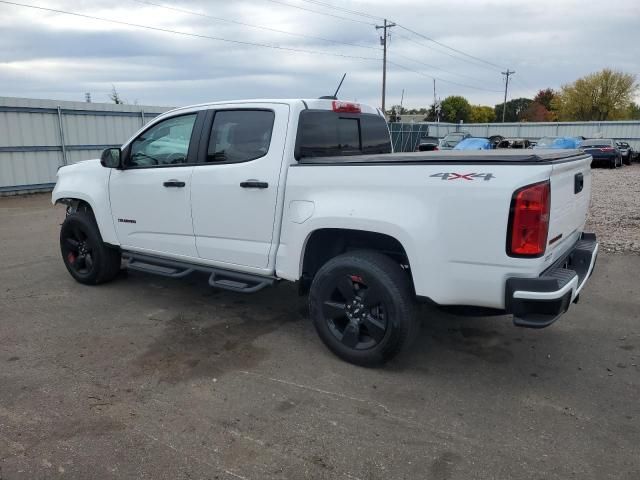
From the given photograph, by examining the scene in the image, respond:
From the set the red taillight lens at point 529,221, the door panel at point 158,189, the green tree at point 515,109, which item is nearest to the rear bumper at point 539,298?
the red taillight lens at point 529,221

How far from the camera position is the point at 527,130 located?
132ft

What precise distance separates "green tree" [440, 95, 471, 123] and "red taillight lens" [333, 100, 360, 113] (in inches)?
2964

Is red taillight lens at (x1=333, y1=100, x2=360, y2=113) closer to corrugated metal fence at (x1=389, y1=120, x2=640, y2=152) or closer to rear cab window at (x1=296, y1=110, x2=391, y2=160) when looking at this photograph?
rear cab window at (x1=296, y1=110, x2=391, y2=160)

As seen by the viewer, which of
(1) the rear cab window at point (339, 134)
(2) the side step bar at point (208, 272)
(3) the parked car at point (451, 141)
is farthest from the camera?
(3) the parked car at point (451, 141)

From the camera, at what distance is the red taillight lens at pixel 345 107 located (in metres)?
4.56

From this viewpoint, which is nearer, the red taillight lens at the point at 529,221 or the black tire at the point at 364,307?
the red taillight lens at the point at 529,221

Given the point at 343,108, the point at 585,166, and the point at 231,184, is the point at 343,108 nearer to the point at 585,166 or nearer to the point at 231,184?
the point at 231,184

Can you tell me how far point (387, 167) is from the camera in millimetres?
3482

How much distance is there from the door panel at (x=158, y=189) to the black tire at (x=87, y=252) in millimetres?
454

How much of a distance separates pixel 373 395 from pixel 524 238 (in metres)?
1.40

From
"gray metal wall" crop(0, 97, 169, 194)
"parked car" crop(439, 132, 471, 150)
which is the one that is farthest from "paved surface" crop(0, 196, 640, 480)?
"parked car" crop(439, 132, 471, 150)

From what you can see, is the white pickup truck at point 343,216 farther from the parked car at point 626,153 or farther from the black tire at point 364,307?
the parked car at point 626,153

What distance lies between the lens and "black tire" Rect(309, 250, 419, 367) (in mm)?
3580

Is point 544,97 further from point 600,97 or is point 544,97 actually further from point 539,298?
point 539,298
